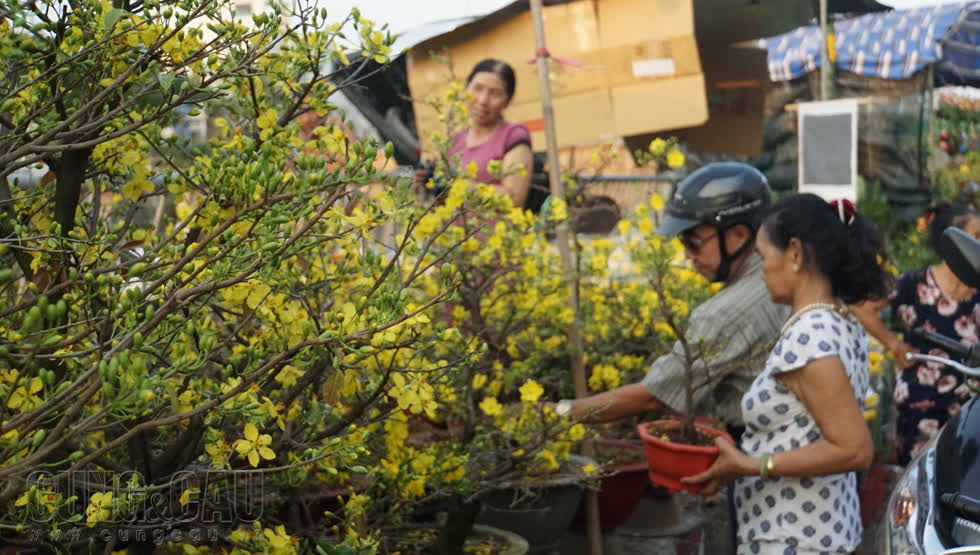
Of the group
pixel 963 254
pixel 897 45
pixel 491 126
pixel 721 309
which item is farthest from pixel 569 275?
pixel 897 45

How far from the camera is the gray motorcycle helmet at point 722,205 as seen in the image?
310cm

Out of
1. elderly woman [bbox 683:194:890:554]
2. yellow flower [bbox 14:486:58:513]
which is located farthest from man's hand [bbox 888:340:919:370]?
yellow flower [bbox 14:486:58:513]

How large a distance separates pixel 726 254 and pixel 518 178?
2094 mm

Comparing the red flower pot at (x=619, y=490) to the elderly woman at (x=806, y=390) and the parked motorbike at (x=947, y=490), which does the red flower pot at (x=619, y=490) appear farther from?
the parked motorbike at (x=947, y=490)

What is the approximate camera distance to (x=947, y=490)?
2139 mm

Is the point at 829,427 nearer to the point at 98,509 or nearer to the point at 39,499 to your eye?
the point at 98,509

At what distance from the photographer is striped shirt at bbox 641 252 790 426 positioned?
2.91 meters

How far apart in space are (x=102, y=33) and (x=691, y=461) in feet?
5.95

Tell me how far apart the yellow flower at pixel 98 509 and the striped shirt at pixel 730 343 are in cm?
A: 184

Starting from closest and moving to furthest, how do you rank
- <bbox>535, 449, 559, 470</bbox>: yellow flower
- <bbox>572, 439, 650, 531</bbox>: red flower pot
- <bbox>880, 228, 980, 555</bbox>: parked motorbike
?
<bbox>880, 228, 980, 555</bbox>: parked motorbike
<bbox>535, 449, 559, 470</bbox>: yellow flower
<bbox>572, 439, 650, 531</bbox>: red flower pot

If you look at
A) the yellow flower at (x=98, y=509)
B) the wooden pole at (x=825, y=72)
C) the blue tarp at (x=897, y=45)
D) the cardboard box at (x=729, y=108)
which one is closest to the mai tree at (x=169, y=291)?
the yellow flower at (x=98, y=509)

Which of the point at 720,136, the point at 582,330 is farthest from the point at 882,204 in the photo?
the point at 582,330

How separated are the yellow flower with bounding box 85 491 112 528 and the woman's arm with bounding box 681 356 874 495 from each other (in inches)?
64.3

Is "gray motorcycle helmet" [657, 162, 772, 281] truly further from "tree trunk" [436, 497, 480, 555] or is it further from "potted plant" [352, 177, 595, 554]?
"tree trunk" [436, 497, 480, 555]
